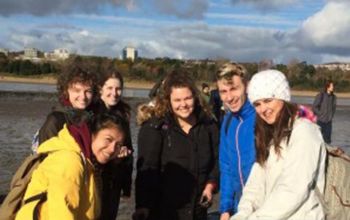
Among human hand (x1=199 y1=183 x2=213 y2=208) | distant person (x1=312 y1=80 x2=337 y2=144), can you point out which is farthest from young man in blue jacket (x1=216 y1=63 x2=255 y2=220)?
distant person (x1=312 y1=80 x2=337 y2=144)

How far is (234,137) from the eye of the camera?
4.98 metres

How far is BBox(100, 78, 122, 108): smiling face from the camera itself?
20.3 feet

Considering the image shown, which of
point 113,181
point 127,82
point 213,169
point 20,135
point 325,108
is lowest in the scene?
point 127,82

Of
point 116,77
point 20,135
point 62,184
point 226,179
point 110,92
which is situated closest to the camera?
point 62,184

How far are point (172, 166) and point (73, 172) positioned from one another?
1739 millimetres

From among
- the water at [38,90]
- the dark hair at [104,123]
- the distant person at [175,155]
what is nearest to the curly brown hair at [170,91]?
the distant person at [175,155]

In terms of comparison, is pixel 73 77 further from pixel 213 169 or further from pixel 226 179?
pixel 226 179

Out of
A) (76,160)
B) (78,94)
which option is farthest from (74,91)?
(76,160)

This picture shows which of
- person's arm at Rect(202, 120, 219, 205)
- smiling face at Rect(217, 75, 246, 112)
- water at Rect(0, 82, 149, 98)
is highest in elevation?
smiling face at Rect(217, 75, 246, 112)

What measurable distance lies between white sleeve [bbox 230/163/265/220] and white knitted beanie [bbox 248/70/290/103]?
47cm

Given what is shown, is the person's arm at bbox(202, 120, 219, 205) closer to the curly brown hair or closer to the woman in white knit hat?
the curly brown hair

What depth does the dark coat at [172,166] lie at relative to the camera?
17.1 feet

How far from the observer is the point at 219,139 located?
5328mm

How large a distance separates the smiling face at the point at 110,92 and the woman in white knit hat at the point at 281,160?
7.74 ft
